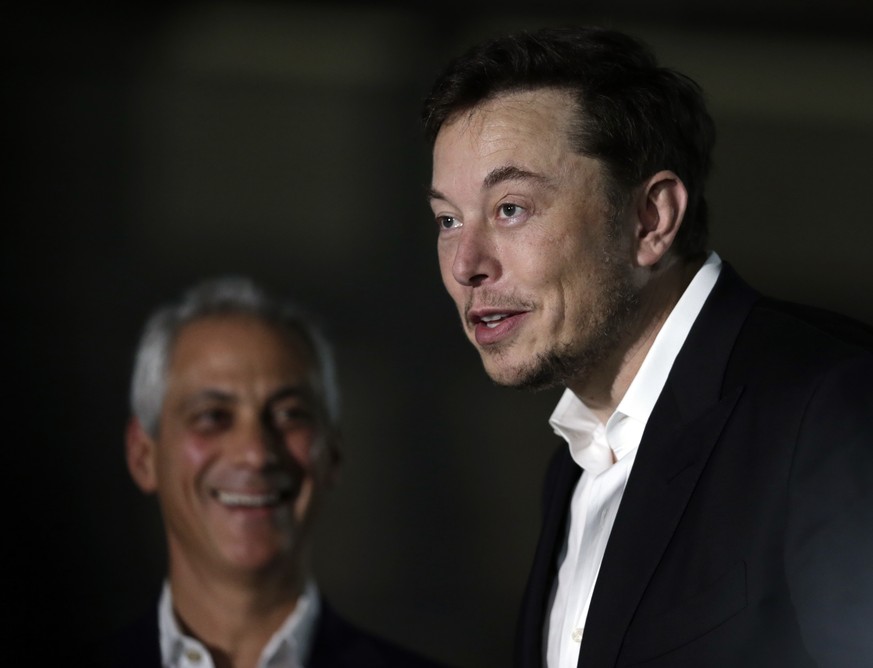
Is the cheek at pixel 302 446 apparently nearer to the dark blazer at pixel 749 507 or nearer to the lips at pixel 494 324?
the lips at pixel 494 324

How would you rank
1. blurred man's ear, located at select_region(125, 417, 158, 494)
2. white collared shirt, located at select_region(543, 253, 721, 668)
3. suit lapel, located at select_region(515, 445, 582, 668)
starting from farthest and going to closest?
1. blurred man's ear, located at select_region(125, 417, 158, 494)
2. suit lapel, located at select_region(515, 445, 582, 668)
3. white collared shirt, located at select_region(543, 253, 721, 668)

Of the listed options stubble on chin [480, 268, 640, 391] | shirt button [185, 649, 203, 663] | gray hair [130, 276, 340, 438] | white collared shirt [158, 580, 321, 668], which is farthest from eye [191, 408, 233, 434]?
stubble on chin [480, 268, 640, 391]

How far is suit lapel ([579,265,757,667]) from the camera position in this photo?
4.74ft

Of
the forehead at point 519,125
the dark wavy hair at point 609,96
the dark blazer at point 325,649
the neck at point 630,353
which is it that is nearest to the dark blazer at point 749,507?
the neck at point 630,353

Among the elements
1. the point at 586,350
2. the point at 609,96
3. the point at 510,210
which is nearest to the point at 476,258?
the point at 510,210

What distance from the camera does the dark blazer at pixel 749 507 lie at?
1.27 metres

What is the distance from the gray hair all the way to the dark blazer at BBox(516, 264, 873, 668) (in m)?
1.17

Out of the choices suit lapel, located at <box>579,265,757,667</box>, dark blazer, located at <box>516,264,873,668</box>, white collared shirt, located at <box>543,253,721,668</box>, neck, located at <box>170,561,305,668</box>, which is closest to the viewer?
dark blazer, located at <box>516,264,873,668</box>

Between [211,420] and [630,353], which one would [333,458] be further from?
[630,353]

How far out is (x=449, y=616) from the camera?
2.52 m

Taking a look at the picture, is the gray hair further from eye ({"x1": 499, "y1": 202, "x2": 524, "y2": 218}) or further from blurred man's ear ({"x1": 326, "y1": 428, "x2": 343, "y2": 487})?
eye ({"x1": 499, "y1": 202, "x2": 524, "y2": 218})

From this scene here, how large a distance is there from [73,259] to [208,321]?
0.37m

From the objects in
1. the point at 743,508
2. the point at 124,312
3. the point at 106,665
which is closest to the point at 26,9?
the point at 124,312

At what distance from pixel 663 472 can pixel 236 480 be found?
120 centimetres
